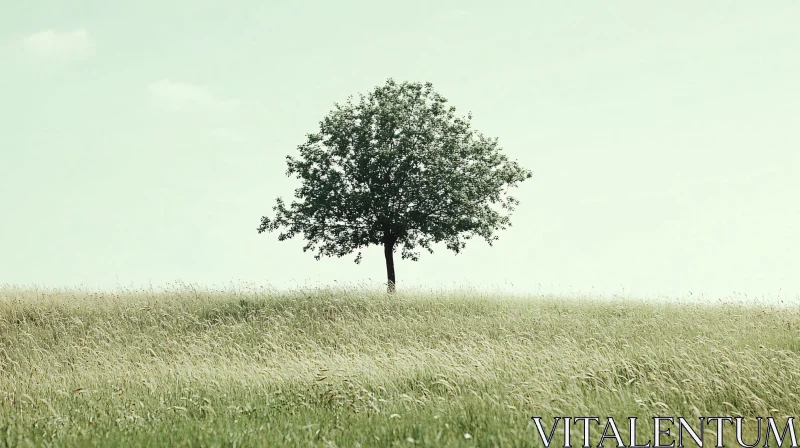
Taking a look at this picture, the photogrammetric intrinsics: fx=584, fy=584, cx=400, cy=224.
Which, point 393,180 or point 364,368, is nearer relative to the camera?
point 364,368

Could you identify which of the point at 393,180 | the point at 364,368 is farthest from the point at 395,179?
the point at 364,368

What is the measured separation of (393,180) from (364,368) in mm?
12350

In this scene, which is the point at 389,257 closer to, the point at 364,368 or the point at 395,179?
the point at 395,179

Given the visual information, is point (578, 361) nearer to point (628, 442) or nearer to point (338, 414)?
point (628, 442)

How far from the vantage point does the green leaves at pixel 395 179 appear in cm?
2242

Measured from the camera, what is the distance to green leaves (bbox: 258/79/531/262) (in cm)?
2242

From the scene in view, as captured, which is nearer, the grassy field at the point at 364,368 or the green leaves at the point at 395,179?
the grassy field at the point at 364,368

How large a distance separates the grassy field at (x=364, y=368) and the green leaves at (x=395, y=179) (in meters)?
2.76

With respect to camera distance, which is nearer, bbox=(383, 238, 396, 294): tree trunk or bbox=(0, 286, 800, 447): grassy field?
bbox=(0, 286, 800, 447): grassy field

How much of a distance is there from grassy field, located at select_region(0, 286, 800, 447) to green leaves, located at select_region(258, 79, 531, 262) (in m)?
2.76

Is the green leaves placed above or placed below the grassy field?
above

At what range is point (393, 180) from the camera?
22.5 m

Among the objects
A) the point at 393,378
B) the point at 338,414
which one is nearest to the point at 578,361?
the point at 393,378

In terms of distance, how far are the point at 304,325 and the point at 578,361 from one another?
9.41 metres
